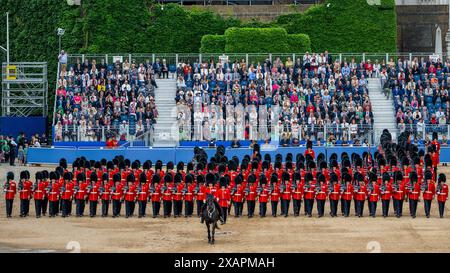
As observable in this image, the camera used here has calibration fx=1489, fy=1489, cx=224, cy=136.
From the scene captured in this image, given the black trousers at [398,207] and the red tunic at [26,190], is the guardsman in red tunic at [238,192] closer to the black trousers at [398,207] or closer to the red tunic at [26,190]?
the black trousers at [398,207]

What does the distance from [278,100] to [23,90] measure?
40.0ft

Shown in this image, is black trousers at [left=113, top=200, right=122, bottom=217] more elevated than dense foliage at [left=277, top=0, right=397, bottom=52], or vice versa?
dense foliage at [left=277, top=0, right=397, bottom=52]

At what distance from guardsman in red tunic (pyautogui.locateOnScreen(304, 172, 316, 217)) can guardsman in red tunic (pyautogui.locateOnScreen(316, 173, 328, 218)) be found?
181 millimetres

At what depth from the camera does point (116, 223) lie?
4316cm

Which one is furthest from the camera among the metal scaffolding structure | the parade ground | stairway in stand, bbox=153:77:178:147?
the metal scaffolding structure

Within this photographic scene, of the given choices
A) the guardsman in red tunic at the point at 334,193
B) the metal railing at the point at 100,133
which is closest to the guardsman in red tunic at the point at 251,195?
the guardsman in red tunic at the point at 334,193

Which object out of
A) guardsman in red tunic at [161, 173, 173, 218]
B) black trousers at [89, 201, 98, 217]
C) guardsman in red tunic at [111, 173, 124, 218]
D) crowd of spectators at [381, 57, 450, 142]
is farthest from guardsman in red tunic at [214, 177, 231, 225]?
crowd of spectators at [381, 57, 450, 142]

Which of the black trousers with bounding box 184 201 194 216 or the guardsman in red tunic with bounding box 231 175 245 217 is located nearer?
the black trousers with bounding box 184 201 194 216

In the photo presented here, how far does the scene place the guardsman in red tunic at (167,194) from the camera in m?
44.1

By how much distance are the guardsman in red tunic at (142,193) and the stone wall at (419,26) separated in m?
30.9

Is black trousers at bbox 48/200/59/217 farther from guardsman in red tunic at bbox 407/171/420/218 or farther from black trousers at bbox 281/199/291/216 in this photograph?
guardsman in red tunic at bbox 407/171/420/218

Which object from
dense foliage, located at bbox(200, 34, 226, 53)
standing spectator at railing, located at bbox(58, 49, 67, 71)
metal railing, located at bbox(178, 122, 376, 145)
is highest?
dense foliage, located at bbox(200, 34, 226, 53)

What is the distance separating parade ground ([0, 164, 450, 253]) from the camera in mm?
37531
